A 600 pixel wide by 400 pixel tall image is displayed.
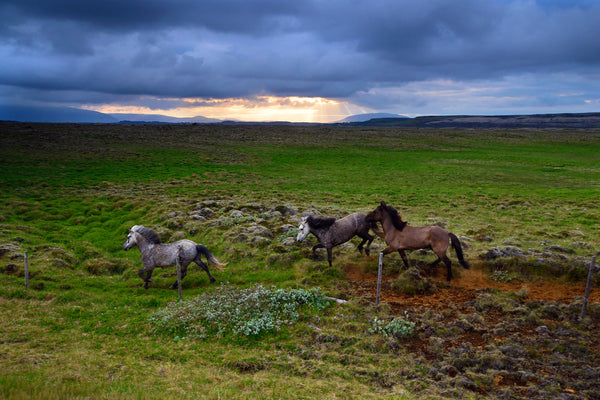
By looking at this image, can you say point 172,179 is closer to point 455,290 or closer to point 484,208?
point 484,208

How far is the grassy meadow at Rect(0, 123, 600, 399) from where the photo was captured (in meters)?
7.11

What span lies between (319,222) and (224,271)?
171 inches

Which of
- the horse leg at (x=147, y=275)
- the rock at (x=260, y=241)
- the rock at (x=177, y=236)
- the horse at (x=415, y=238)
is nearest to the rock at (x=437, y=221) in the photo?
the horse at (x=415, y=238)

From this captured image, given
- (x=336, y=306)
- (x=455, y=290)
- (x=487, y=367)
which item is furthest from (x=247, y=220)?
(x=487, y=367)

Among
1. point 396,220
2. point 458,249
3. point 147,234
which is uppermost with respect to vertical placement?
point 396,220

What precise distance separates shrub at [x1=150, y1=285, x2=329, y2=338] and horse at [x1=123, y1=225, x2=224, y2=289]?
1.89 meters

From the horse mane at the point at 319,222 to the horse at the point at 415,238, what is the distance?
1.81 m

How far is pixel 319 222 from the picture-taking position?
1338 cm

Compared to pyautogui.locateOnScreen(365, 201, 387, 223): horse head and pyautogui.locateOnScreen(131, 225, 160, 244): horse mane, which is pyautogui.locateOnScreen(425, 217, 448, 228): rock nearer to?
pyautogui.locateOnScreen(365, 201, 387, 223): horse head

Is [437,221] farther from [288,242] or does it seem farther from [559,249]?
[288,242]

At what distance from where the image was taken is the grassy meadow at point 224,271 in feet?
23.3

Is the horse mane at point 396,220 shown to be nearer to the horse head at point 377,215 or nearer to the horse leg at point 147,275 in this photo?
the horse head at point 377,215

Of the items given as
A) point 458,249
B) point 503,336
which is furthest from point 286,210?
point 503,336

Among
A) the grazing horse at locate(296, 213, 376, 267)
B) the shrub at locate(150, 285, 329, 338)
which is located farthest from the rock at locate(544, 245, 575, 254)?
the shrub at locate(150, 285, 329, 338)
